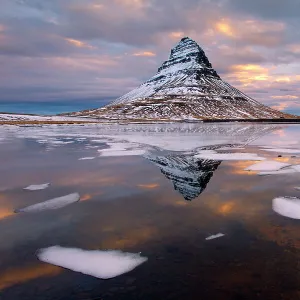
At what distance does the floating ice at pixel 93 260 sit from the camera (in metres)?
5.26

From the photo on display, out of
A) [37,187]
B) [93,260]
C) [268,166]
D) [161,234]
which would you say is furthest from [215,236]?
[268,166]

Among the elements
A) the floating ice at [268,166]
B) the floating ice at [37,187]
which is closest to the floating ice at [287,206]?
the floating ice at [268,166]

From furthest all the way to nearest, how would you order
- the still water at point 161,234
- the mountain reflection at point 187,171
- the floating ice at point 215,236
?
1. the mountain reflection at point 187,171
2. the floating ice at point 215,236
3. the still water at point 161,234

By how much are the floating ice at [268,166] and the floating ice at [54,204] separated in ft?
27.7

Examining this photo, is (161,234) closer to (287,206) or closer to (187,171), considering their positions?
(287,206)

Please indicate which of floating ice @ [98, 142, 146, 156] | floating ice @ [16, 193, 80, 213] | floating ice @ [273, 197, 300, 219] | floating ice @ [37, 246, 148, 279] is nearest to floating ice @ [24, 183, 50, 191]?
floating ice @ [16, 193, 80, 213]

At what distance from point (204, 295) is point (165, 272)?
834 mm

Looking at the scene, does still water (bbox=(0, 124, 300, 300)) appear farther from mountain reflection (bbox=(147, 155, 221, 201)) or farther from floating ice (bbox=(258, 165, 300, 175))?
floating ice (bbox=(258, 165, 300, 175))

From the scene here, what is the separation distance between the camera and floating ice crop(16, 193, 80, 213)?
863 centimetres

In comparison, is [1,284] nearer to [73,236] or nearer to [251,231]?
[73,236]

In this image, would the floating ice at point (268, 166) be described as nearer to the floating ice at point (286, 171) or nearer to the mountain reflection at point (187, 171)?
the floating ice at point (286, 171)

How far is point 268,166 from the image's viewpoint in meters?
15.0

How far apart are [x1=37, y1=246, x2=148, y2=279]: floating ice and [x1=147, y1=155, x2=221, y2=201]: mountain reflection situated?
4161 mm

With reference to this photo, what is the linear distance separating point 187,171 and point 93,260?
875 cm
